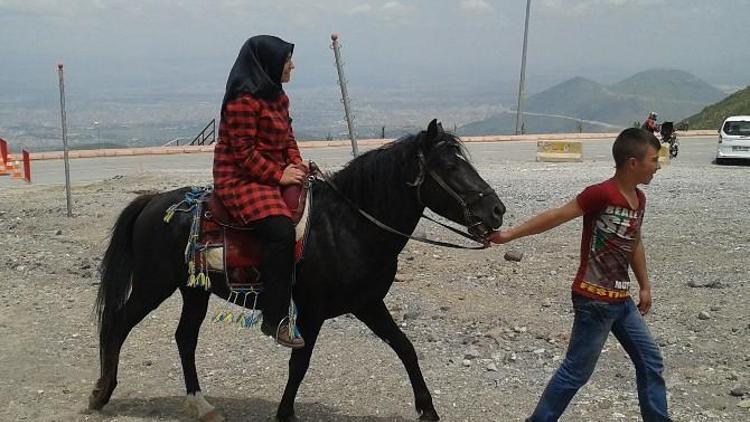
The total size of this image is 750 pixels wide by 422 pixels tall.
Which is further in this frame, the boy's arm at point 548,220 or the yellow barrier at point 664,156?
the yellow barrier at point 664,156

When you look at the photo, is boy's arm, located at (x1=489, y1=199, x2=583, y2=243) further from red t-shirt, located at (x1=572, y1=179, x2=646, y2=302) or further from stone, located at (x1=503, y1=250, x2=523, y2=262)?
stone, located at (x1=503, y1=250, x2=523, y2=262)

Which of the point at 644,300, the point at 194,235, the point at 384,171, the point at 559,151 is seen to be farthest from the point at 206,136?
the point at 644,300

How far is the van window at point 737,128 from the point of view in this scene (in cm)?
2400

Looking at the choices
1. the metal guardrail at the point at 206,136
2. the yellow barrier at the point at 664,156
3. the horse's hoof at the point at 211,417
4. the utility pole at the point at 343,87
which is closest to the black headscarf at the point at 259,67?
the horse's hoof at the point at 211,417

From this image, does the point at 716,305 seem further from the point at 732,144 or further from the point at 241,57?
the point at 732,144

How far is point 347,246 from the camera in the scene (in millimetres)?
4895

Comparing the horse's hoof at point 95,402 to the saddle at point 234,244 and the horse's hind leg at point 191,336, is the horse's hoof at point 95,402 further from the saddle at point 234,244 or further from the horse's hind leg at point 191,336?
the saddle at point 234,244

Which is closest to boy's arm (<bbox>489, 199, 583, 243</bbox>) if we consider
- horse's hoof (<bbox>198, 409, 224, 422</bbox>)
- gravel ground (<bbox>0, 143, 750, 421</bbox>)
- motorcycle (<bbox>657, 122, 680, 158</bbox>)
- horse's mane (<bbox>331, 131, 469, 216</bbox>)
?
horse's mane (<bbox>331, 131, 469, 216</bbox>)

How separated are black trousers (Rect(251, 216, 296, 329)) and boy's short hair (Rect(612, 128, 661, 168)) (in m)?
2.05

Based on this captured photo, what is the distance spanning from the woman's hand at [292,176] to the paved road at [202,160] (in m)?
16.8

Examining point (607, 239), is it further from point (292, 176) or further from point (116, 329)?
point (116, 329)

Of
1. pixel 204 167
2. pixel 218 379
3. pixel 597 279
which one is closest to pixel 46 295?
pixel 218 379

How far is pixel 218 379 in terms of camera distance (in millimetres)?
6223

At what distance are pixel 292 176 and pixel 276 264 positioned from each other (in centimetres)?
63
